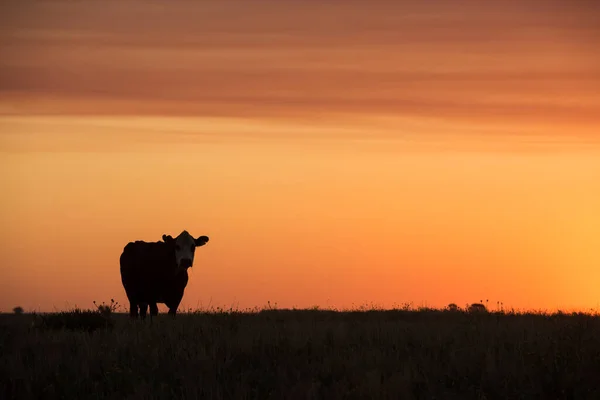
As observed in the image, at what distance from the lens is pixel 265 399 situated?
12.7 meters

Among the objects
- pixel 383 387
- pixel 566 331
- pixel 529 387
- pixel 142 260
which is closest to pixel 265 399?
pixel 383 387

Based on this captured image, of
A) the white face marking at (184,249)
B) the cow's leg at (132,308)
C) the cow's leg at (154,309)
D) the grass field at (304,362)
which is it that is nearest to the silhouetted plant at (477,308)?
the grass field at (304,362)

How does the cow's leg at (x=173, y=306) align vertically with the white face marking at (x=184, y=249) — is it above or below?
below

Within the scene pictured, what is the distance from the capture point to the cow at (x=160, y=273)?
24250mm

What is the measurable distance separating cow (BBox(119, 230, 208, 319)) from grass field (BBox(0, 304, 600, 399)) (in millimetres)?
5904

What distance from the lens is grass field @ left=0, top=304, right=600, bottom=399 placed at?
42.7ft

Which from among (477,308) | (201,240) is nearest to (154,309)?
(201,240)

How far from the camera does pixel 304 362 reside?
47.1 ft

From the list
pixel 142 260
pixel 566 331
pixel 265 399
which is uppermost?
pixel 142 260

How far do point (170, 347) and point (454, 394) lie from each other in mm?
4843

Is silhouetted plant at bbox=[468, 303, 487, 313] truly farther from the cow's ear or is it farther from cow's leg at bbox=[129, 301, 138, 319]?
cow's leg at bbox=[129, 301, 138, 319]

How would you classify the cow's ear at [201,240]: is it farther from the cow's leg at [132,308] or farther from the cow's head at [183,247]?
the cow's leg at [132,308]

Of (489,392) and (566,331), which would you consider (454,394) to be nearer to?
(489,392)

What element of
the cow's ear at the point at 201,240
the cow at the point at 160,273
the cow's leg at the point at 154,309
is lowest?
the cow's leg at the point at 154,309
